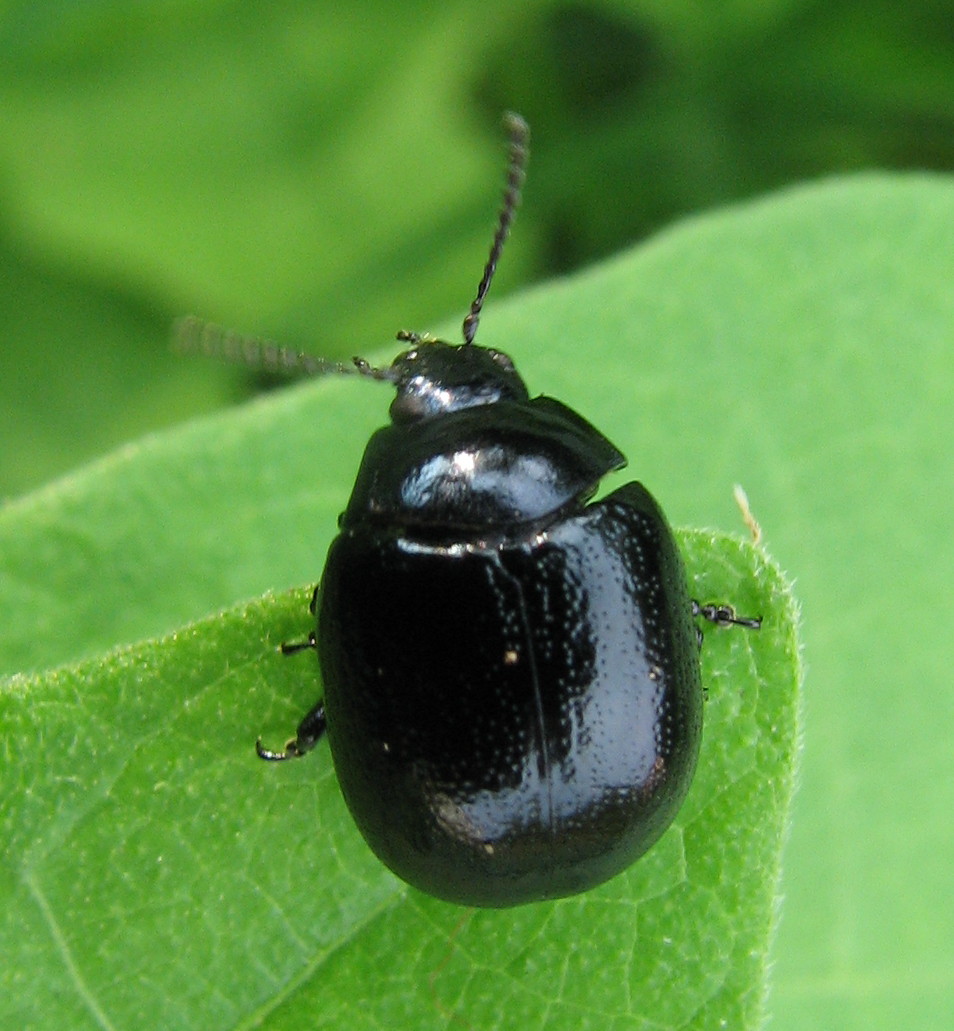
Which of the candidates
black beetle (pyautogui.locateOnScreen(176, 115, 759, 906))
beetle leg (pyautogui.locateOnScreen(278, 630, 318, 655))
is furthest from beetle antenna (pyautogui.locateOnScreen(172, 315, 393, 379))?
beetle leg (pyautogui.locateOnScreen(278, 630, 318, 655))

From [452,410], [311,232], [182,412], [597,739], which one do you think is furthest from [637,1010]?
[311,232]

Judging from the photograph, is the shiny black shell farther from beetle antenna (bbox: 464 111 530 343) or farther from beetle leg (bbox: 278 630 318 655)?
beetle antenna (bbox: 464 111 530 343)

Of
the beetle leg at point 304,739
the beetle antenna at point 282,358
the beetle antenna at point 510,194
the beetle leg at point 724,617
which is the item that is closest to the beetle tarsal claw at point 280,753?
the beetle leg at point 304,739

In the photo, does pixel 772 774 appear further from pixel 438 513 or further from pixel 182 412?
pixel 182 412

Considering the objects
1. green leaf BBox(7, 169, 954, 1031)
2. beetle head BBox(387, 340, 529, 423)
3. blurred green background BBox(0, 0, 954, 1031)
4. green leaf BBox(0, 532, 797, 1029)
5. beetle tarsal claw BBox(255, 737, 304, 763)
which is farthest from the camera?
blurred green background BBox(0, 0, 954, 1031)

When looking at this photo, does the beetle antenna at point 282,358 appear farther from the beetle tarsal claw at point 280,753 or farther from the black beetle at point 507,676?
the beetle tarsal claw at point 280,753

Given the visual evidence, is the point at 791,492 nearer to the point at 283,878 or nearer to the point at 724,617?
the point at 724,617

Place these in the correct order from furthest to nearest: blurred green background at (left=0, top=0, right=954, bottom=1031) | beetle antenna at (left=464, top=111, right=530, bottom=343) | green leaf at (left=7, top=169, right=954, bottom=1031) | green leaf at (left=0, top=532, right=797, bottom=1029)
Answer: blurred green background at (left=0, top=0, right=954, bottom=1031), green leaf at (left=7, top=169, right=954, bottom=1031), beetle antenna at (left=464, top=111, right=530, bottom=343), green leaf at (left=0, top=532, right=797, bottom=1029)
